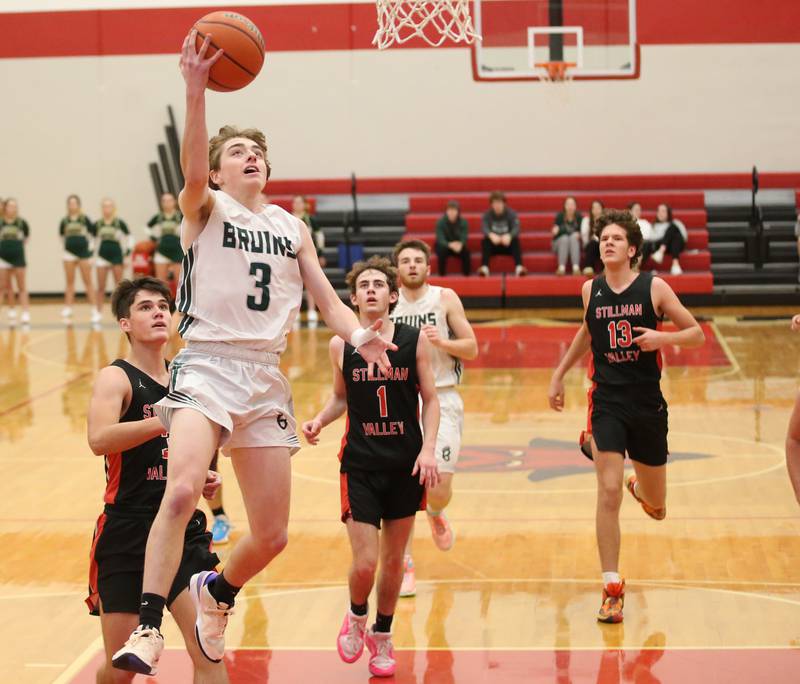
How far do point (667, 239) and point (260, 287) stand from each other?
14.9 metres

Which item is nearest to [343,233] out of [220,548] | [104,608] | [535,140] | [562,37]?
[535,140]

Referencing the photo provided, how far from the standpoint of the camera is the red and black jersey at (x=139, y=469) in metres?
4.47

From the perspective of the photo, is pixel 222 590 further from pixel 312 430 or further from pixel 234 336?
pixel 312 430

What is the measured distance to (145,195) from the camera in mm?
21656

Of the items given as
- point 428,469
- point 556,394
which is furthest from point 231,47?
point 556,394

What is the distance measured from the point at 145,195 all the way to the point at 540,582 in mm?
16525

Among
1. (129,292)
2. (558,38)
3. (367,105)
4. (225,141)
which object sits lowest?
(129,292)

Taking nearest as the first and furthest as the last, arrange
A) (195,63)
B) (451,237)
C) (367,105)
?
(195,63) < (451,237) < (367,105)

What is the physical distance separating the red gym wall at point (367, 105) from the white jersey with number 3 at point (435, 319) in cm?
1453

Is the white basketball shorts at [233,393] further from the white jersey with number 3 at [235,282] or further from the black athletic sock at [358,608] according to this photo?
the black athletic sock at [358,608]

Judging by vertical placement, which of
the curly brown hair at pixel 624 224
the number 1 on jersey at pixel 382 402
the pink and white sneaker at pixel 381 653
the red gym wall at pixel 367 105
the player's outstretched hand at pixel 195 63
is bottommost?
the pink and white sneaker at pixel 381 653

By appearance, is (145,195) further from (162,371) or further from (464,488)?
(162,371)

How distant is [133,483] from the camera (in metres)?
4.48

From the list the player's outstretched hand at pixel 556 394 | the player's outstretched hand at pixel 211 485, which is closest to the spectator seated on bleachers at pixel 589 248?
the player's outstretched hand at pixel 556 394
